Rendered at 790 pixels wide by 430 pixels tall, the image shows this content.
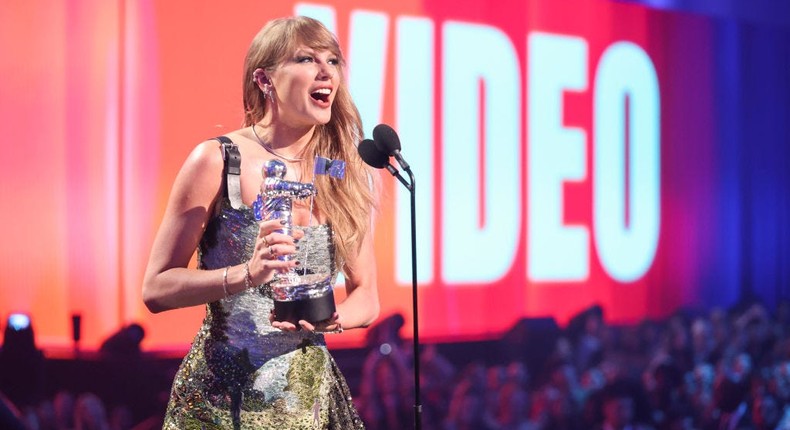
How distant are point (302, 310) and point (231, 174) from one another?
303mm

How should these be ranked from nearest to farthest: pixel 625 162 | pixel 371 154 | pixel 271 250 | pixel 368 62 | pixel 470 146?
pixel 271 250 → pixel 371 154 → pixel 368 62 → pixel 470 146 → pixel 625 162

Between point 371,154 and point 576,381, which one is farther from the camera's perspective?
point 576,381

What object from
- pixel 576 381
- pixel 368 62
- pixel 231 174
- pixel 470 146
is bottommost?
pixel 576 381

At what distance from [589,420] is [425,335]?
104 cm

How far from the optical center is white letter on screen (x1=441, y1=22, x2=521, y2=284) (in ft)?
12.7

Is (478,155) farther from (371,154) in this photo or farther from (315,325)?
(315,325)

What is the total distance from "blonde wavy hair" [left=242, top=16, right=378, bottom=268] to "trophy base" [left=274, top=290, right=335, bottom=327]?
0.24 m

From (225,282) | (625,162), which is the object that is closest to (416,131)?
(625,162)

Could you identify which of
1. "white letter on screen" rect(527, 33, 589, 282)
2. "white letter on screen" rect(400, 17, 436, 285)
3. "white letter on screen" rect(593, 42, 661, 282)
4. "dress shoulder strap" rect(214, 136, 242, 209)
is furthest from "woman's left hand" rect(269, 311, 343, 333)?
"white letter on screen" rect(593, 42, 661, 282)

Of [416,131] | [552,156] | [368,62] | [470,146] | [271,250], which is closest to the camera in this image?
[271,250]

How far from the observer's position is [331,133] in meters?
1.96

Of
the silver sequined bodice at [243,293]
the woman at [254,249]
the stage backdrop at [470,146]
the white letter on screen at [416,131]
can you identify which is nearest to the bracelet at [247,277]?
the woman at [254,249]

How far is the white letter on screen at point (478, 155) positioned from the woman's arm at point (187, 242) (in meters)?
2.19

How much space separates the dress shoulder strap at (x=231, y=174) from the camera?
1.73 metres
